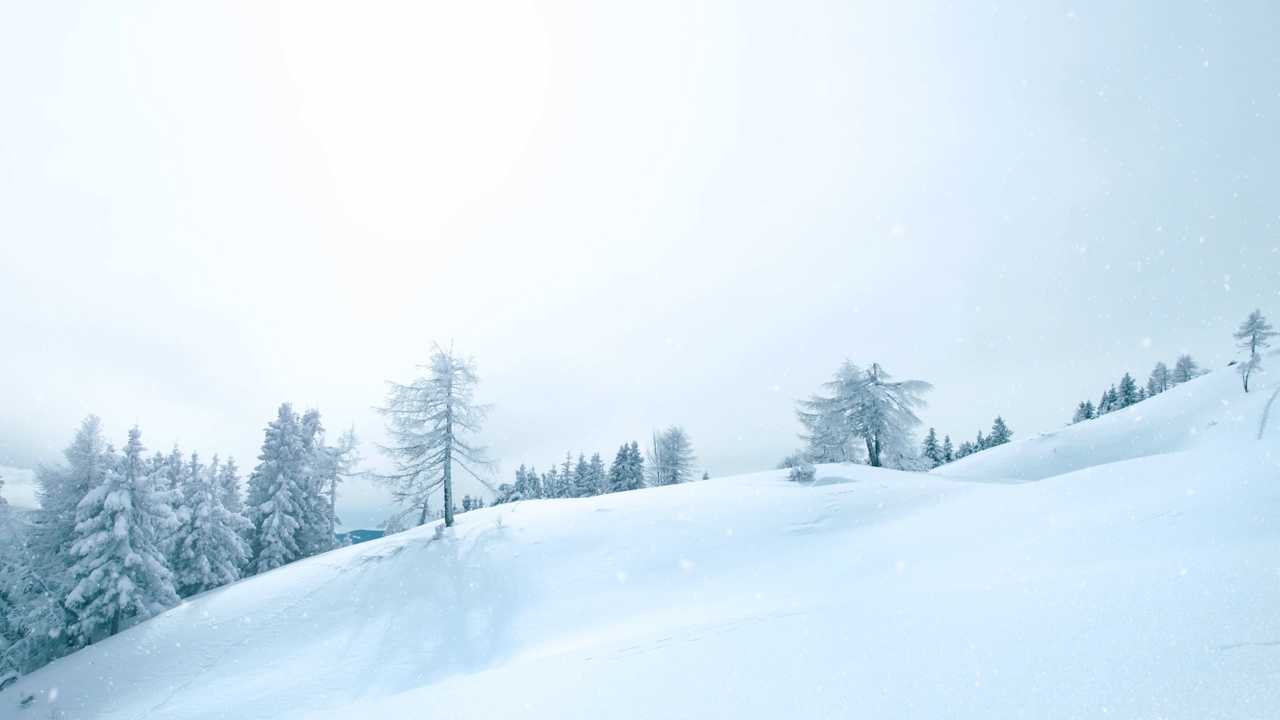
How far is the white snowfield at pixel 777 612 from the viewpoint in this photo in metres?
3.61

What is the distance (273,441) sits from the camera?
31062 mm

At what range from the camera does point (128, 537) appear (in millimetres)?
22062

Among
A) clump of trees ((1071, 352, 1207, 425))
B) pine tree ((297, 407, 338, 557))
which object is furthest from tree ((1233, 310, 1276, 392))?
pine tree ((297, 407, 338, 557))

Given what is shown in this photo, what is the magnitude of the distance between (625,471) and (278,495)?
26.6 metres

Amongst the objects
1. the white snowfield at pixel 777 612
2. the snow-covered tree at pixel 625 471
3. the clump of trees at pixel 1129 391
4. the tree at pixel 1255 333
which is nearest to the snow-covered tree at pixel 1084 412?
the clump of trees at pixel 1129 391

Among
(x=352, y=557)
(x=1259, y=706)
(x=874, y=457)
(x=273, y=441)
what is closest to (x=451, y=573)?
(x=352, y=557)

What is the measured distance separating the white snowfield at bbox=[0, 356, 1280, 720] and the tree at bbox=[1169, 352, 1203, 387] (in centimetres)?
4709

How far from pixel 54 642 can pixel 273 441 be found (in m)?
12.1

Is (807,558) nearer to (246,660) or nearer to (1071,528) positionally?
(1071,528)

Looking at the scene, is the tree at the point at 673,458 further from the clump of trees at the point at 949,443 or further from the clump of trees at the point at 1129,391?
the clump of trees at the point at 1129,391

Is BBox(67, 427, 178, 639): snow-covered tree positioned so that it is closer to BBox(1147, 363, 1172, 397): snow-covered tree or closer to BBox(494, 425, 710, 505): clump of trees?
BBox(494, 425, 710, 505): clump of trees

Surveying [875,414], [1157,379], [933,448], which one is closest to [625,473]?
[875,414]

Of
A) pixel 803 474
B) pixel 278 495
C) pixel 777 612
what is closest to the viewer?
pixel 777 612

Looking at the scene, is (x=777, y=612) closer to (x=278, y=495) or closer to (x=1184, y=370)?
(x=278, y=495)
